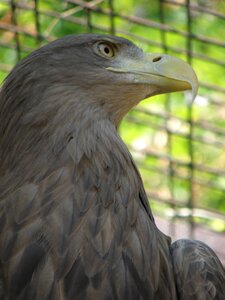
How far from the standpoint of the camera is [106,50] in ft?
9.83

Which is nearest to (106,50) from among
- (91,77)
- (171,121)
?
(91,77)

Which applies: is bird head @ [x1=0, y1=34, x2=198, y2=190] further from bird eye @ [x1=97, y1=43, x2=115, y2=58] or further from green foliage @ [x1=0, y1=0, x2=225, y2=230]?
green foliage @ [x1=0, y1=0, x2=225, y2=230]

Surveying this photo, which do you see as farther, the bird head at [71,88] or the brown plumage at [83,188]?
the bird head at [71,88]

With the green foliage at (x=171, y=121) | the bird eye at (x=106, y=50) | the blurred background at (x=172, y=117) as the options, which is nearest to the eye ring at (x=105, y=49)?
the bird eye at (x=106, y=50)

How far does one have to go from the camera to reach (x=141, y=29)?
532 centimetres

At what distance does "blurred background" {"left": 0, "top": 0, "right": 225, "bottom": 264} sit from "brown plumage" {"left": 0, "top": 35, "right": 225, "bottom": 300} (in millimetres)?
1652

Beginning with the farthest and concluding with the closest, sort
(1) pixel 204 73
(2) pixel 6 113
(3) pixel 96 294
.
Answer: (1) pixel 204 73, (2) pixel 6 113, (3) pixel 96 294

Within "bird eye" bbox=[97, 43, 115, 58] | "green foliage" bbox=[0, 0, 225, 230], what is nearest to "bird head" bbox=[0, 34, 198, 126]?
"bird eye" bbox=[97, 43, 115, 58]

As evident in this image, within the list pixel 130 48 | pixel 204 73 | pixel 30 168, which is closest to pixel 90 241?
pixel 30 168

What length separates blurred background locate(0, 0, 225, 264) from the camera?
4.76 m

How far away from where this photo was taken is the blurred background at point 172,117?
4.76 m

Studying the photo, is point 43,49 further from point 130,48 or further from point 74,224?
point 74,224

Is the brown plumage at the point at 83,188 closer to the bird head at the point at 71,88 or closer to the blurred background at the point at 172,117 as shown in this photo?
the bird head at the point at 71,88

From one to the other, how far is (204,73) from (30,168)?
2.64 metres
